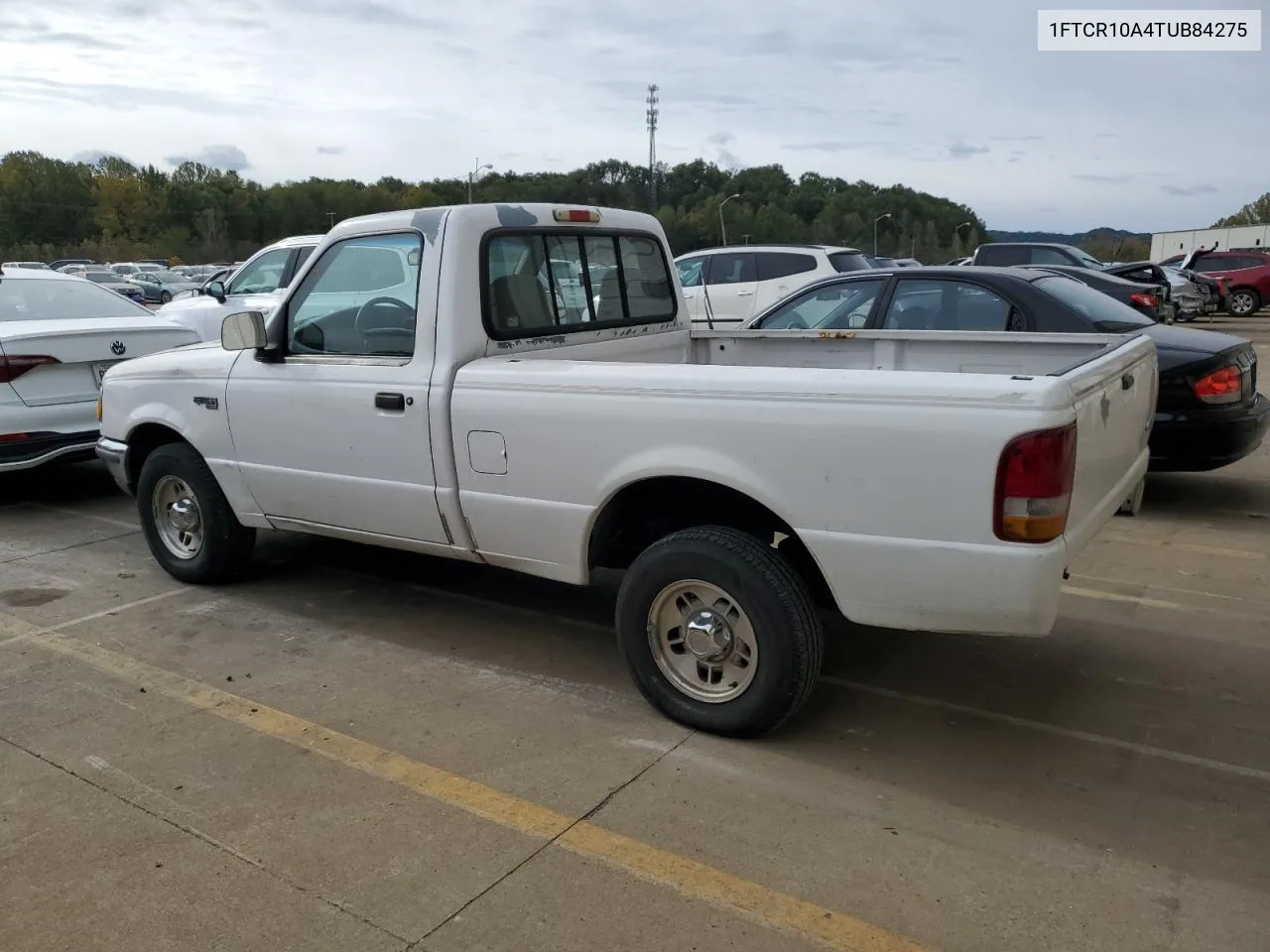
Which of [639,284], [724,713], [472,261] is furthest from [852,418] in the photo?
[639,284]

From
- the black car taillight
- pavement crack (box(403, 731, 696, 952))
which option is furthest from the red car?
pavement crack (box(403, 731, 696, 952))

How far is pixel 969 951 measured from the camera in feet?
8.52

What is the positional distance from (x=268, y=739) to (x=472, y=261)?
2032mm

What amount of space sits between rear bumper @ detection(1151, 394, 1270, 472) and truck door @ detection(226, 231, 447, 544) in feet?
15.1

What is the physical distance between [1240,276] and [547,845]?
27169mm

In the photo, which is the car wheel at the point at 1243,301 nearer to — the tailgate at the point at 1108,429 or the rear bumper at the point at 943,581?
the tailgate at the point at 1108,429

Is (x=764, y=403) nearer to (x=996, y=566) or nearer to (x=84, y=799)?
(x=996, y=566)

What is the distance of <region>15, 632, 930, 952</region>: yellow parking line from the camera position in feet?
8.92

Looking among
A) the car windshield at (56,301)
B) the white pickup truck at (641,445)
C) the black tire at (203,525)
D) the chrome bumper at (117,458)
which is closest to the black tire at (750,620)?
the white pickup truck at (641,445)

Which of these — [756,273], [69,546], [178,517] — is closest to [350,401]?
[178,517]

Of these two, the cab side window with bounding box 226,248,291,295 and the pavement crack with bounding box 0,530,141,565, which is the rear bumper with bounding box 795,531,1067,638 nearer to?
the pavement crack with bounding box 0,530,141,565

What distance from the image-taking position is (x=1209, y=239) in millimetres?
61969

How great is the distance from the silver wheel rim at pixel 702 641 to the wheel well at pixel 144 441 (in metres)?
3.11

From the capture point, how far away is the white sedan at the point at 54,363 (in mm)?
6848
